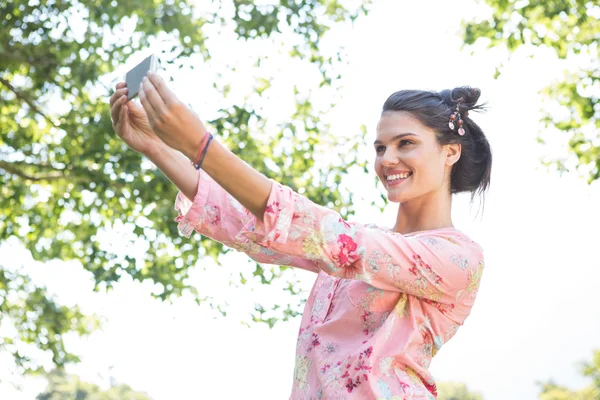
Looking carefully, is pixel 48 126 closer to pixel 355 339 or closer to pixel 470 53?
pixel 470 53

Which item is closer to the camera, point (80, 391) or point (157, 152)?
point (157, 152)

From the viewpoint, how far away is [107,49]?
6.05m

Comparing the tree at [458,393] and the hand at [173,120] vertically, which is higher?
the tree at [458,393]

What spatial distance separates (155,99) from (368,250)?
44 centimetres

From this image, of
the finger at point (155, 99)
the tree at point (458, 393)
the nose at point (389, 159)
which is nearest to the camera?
the finger at point (155, 99)

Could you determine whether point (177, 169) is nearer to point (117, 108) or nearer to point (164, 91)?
point (117, 108)

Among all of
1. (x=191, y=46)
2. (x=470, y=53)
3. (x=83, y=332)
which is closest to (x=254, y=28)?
(x=191, y=46)

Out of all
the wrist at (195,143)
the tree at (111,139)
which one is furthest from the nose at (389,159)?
the tree at (111,139)

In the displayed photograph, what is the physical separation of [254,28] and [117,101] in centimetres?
466

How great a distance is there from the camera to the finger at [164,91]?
117 cm

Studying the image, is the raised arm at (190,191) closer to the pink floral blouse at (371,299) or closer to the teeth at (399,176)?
the pink floral blouse at (371,299)

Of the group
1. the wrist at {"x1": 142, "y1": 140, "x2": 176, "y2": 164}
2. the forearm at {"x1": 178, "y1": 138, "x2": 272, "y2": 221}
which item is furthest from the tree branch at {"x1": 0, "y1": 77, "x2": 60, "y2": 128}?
the forearm at {"x1": 178, "y1": 138, "x2": 272, "y2": 221}

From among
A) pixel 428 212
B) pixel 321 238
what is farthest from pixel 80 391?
pixel 321 238

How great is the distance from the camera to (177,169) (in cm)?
154
